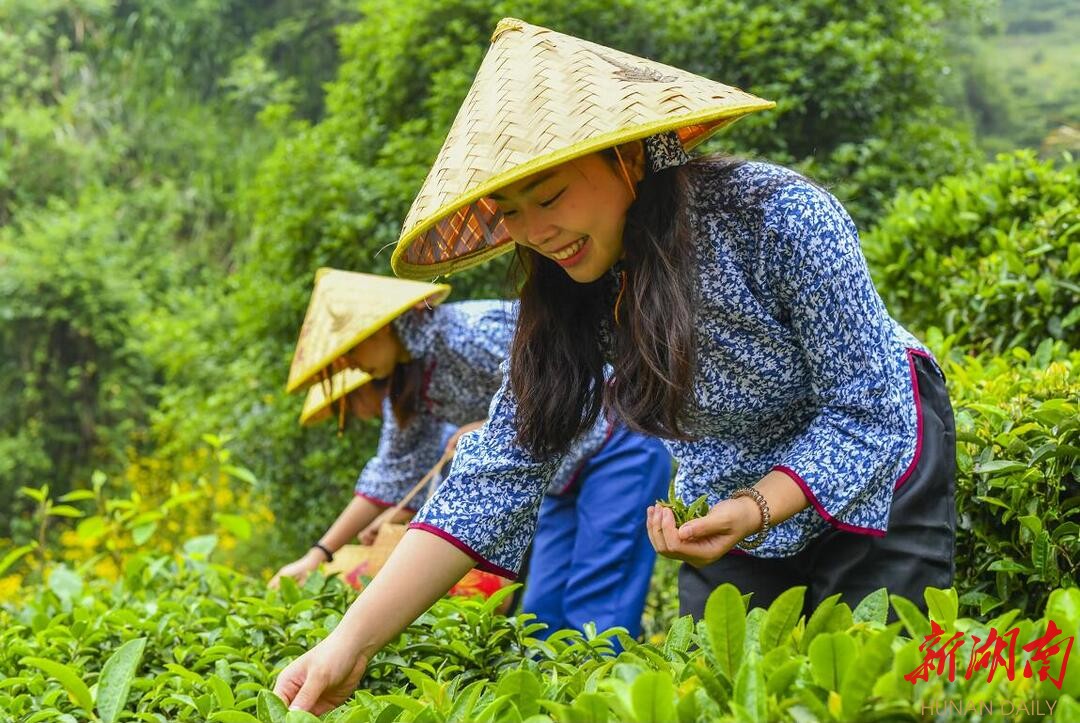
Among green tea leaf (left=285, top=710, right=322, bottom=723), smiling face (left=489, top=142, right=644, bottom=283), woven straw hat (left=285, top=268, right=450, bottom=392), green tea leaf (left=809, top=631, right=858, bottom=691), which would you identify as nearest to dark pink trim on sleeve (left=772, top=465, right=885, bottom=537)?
smiling face (left=489, top=142, right=644, bottom=283)

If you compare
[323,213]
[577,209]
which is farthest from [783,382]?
[323,213]

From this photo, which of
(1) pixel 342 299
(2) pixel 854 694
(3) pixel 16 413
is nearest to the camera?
(2) pixel 854 694

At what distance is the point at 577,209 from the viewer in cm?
184

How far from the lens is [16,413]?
9492mm

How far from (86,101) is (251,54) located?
1.72 m

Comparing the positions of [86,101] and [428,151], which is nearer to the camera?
[428,151]

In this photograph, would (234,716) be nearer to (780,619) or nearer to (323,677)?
(323,677)

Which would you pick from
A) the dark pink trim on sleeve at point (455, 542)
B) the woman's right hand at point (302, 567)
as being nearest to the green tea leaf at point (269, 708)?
the dark pink trim on sleeve at point (455, 542)

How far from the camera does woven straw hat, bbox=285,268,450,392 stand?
335 cm

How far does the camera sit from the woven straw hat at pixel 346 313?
3.35 m

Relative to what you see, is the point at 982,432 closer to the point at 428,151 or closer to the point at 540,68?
the point at 540,68

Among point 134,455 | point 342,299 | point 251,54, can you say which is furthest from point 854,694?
point 251,54

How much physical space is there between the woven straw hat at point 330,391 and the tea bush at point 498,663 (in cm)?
83

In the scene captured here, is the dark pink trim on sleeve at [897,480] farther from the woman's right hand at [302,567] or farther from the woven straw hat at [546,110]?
the woman's right hand at [302,567]
